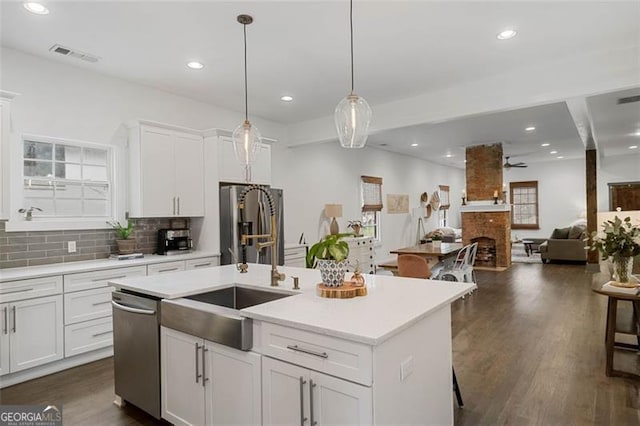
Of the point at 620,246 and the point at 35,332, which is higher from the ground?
the point at 620,246

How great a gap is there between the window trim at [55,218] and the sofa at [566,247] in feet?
31.6

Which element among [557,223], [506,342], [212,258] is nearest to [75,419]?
[212,258]

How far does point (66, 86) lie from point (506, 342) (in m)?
5.30

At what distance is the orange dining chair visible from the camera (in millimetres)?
4832

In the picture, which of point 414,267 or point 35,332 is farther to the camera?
point 414,267

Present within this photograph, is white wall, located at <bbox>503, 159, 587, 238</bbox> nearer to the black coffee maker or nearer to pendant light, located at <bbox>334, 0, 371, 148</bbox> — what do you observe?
the black coffee maker

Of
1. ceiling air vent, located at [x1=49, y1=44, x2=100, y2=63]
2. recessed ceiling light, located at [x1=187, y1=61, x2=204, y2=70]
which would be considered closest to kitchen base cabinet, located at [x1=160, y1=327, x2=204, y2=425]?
recessed ceiling light, located at [x1=187, y1=61, x2=204, y2=70]

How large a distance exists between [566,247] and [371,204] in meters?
4.97

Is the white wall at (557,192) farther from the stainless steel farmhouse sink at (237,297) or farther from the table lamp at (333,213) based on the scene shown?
the stainless steel farmhouse sink at (237,297)

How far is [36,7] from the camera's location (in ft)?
9.24

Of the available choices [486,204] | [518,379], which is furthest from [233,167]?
[486,204]

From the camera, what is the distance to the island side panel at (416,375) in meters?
1.51

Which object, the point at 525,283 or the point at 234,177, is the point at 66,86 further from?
the point at 525,283

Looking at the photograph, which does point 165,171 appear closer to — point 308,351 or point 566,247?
point 308,351
